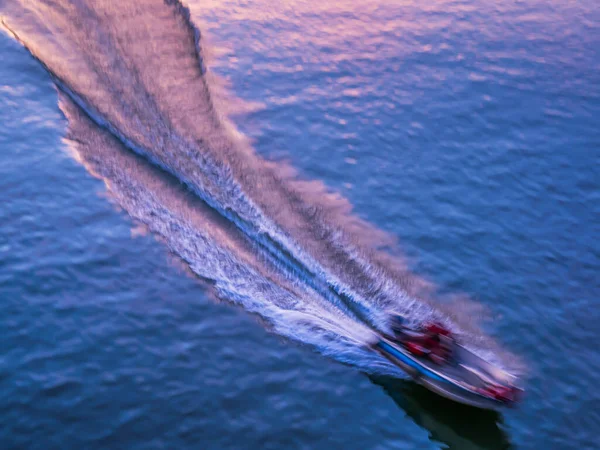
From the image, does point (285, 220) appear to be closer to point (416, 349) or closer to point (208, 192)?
point (208, 192)

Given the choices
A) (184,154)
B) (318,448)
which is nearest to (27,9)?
(184,154)

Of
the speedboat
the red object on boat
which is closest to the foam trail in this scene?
the speedboat

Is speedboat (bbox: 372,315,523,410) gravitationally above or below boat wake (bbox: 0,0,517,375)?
below

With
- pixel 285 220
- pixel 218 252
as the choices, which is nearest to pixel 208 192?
pixel 218 252

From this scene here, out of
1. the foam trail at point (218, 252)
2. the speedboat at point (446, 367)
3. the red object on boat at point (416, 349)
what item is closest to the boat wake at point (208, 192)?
the foam trail at point (218, 252)

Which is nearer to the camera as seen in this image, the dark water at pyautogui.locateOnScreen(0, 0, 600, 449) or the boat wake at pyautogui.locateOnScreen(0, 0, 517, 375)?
the dark water at pyautogui.locateOnScreen(0, 0, 600, 449)

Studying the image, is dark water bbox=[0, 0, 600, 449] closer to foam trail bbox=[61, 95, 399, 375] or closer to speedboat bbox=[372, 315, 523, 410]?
foam trail bbox=[61, 95, 399, 375]

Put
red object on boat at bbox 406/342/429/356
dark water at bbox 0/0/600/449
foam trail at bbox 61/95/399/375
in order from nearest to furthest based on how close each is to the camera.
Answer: dark water at bbox 0/0/600/449, red object on boat at bbox 406/342/429/356, foam trail at bbox 61/95/399/375

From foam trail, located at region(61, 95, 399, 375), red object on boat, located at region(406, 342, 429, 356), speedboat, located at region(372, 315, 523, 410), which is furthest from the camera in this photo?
foam trail, located at region(61, 95, 399, 375)
